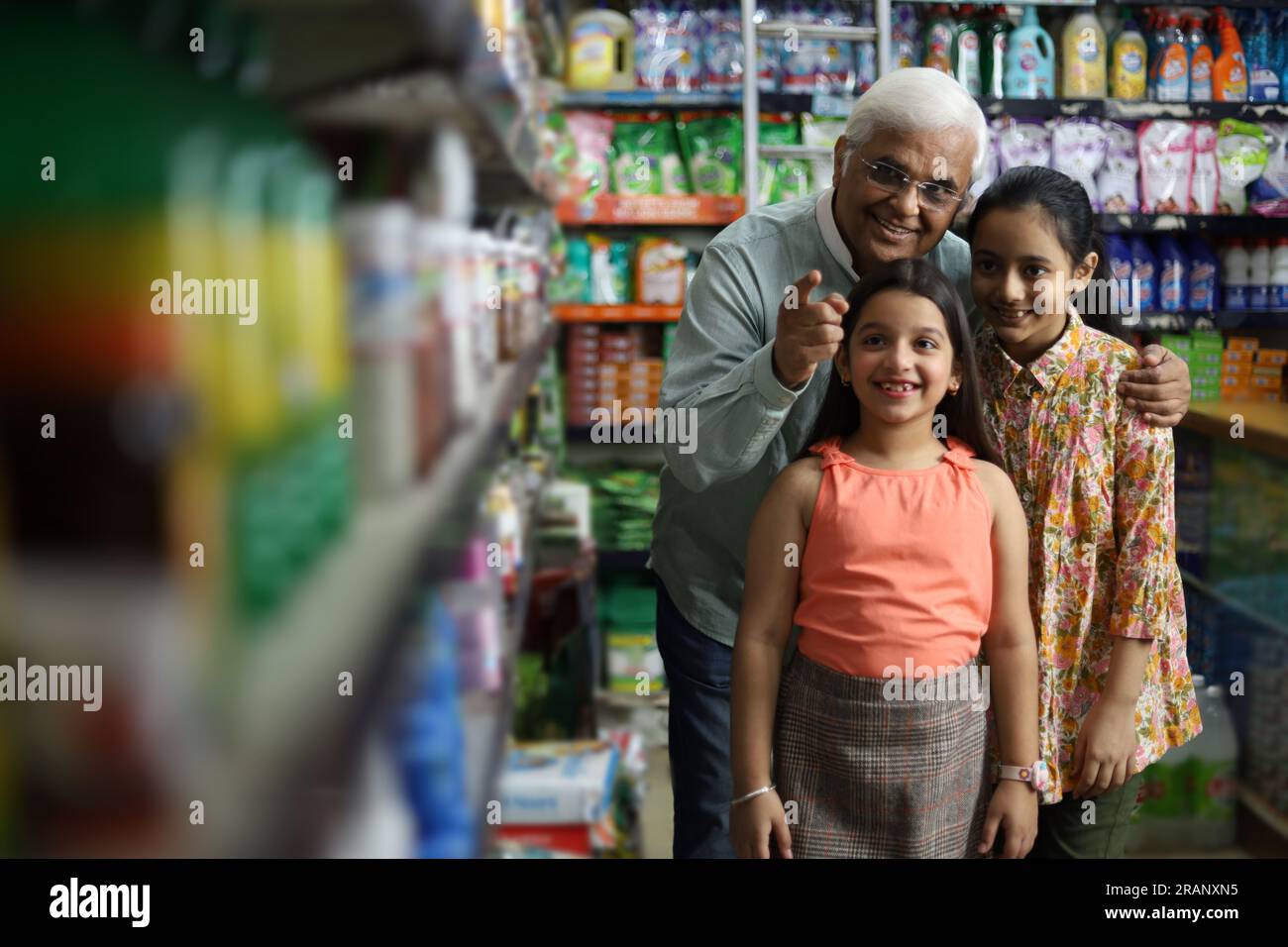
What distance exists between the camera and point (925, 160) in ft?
4.50

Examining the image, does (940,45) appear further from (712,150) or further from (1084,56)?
(712,150)

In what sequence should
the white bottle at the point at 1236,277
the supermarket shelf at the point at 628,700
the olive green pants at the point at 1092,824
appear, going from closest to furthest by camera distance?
the olive green pants at the point at 1092,824
the supermarket shelf at the point at 628,700
the white bottle at the point at 1236,277

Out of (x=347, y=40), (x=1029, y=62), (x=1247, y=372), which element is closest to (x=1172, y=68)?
(x=1029, y=62)

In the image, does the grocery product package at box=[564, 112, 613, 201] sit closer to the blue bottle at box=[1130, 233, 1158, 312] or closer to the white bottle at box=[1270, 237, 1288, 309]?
the blue bottle at box=[1130, 233, 1158, 312]

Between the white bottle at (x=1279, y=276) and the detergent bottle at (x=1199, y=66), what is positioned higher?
the detergent bottle at (x=1199, y=66)

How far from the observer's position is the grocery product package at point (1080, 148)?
3891 mm

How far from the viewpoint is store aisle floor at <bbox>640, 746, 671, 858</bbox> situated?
2.65 m

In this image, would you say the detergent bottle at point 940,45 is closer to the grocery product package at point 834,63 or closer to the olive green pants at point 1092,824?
the grocery product package at point 834,63

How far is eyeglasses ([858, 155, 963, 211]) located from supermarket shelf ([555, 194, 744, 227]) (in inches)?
94.3

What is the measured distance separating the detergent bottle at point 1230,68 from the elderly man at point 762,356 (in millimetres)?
2905

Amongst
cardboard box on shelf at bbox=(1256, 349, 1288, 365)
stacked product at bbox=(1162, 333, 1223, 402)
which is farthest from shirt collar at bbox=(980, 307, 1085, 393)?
cardboard box on shelf at bbox=(1256, 349, 1288, 365)

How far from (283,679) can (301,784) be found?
0.07 m

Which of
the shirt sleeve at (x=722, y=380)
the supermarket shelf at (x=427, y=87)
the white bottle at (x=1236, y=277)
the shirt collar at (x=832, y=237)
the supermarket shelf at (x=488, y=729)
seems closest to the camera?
the supermarket shelf at (x=427, y=87)

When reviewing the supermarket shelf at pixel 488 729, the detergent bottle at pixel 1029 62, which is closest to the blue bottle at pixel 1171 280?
the detergent bottle at pixel 1029 62
